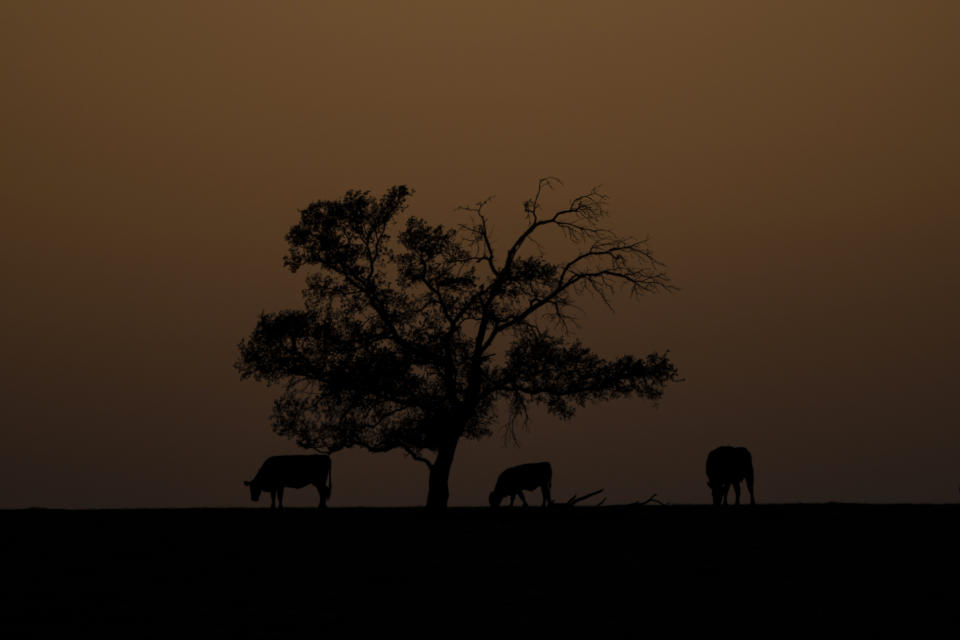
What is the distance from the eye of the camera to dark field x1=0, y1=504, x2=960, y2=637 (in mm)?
17844

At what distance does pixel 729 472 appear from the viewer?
42.1 metres

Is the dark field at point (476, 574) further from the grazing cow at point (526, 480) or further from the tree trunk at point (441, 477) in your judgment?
the grazing cow at point (526, 480)

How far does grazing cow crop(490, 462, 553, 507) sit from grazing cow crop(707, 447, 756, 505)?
569cm

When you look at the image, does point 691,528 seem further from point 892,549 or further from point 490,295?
point 490,295

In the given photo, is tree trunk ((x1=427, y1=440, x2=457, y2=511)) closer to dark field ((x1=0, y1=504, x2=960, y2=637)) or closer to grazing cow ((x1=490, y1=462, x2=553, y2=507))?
grazing cow ((x1=490, y1=462, x2=553, y2=507))

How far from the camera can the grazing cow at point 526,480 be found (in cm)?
4447

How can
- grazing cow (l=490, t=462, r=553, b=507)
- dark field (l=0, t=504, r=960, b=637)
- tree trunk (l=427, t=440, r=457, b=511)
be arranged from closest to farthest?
dark field (l=0, t=504, r=960, b=637)
tree trunk (l=427, t=440, r=457, b=511)
grazing cow (l=490, t=462, r=553, b=507)

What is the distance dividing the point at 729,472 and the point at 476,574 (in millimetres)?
21792

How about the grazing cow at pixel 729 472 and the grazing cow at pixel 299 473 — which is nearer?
the grazing cow at pixel 729 472

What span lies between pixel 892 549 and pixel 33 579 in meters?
16.2

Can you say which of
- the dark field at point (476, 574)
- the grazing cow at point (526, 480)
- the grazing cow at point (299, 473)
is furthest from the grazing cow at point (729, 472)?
the grazing cow at point (299, 473)

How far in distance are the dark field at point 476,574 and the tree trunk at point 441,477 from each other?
7588 mm

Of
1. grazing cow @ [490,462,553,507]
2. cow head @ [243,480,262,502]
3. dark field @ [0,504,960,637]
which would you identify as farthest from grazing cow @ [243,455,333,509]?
dark field @ [0,504,960,637]

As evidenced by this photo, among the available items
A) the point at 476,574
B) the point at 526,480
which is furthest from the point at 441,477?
the point at 476,574
